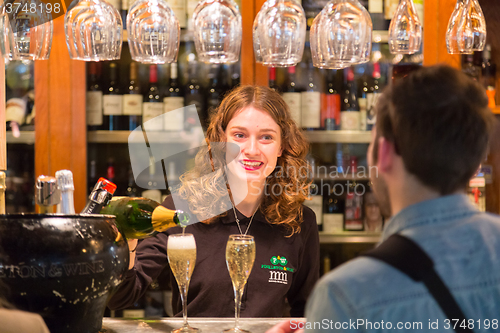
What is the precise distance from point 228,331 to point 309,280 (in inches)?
28.1

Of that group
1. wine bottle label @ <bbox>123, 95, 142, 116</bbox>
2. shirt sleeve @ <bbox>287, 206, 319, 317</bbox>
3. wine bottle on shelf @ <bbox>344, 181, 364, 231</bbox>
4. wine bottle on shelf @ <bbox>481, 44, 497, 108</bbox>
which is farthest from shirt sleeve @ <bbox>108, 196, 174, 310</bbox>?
wine bottle on shelf @ <bbox>481, 44, 497, 108</bbox>

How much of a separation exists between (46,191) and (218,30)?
1.53ft

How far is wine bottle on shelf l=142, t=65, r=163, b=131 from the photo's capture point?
2297mm

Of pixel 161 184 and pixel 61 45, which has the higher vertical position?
pixel 61 45

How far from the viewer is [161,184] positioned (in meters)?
2.37

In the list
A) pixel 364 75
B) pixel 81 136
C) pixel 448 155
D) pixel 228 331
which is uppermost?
pixel 364 75

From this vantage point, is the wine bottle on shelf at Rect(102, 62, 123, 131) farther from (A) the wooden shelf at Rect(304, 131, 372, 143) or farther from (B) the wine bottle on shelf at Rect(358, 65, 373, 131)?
(B) the wine bottle on shelf at Rect(358, 65, 373, 131)

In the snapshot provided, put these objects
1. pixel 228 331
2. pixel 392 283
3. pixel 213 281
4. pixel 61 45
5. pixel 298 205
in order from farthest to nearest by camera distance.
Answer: pixel 61 45, pixel 298 205, pixel 213 281, pixel 228 331, pixel 392 283

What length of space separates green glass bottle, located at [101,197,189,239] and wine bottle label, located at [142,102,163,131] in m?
1.22

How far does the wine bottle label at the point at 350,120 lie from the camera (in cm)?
234

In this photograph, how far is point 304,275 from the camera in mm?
1570

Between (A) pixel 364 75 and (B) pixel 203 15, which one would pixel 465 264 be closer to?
(B) pixel 203 15

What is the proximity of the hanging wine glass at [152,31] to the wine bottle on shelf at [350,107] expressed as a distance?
147 centimetres

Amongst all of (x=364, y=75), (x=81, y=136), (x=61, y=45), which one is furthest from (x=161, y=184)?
(x=364, y=75)
